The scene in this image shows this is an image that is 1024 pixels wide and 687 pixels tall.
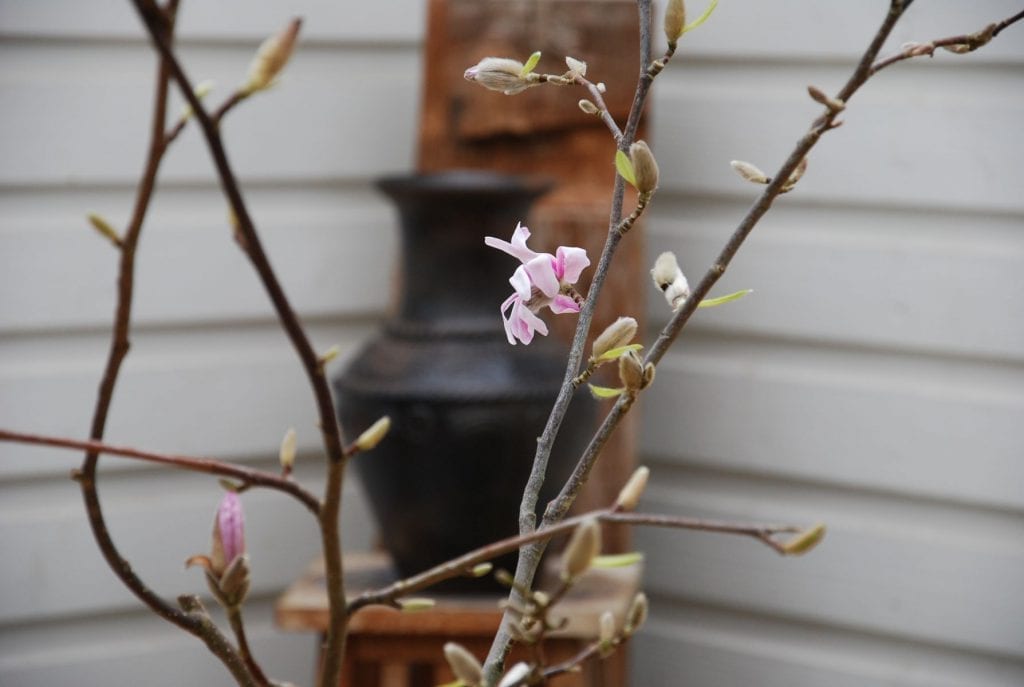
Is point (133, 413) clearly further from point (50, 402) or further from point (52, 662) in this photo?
point (52, 662)

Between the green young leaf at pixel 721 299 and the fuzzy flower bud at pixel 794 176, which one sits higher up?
the fuzzy flower bud at pixel 794 176

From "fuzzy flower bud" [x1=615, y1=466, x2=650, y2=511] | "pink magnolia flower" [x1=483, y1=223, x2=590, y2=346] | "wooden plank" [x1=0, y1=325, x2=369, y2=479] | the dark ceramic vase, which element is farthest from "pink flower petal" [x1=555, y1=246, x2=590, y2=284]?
"wooden plank" [x1=0, y1=325, x2=369, y2=479]

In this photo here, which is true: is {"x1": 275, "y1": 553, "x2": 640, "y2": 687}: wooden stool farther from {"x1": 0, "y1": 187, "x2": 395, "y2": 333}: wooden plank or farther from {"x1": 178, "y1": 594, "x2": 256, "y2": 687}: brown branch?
{"x1": 178, "y1": 594, "x2": 256, "y2": 687}: brown branch

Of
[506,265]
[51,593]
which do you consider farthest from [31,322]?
[506,265]

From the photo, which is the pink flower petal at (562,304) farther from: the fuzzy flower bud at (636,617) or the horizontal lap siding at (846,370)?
the horizontal lap siding at (846,370)

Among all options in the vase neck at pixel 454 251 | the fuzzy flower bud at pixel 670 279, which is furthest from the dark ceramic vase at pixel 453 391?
the fuzzy flower bud at pixel 670 279

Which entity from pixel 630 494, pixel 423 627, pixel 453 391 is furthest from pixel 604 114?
pixel 423 627
